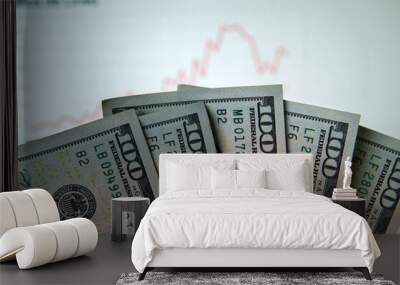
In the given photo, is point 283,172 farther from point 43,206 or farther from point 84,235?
point 43,206

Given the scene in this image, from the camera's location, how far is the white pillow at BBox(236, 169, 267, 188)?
6.44 m

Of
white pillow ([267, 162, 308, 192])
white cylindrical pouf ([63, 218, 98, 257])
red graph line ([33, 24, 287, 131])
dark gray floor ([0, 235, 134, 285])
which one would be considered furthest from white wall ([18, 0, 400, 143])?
dark gray floor ([0, 235, 134, 285])

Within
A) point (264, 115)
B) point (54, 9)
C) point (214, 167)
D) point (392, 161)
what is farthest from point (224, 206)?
point (54, 9)

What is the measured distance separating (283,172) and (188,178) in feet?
3.21

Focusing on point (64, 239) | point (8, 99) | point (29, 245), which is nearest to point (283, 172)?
point (64, 239)

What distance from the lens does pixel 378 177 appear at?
719 centimetres

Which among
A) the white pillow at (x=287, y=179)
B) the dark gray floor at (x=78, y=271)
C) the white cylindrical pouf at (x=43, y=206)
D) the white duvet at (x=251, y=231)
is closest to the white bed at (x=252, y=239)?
the white duvet at (x=251, y=231)

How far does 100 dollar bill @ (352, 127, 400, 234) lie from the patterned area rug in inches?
89.1

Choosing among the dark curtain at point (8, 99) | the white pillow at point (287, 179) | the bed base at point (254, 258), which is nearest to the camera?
the bed base at point (254, 258)

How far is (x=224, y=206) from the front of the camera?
5070 mm

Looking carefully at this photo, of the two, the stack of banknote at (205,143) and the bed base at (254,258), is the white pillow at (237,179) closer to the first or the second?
the stack of banknote at (205,143)

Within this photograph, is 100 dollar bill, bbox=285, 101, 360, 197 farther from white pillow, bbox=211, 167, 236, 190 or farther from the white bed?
the white bed

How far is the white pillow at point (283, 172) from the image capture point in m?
6.58

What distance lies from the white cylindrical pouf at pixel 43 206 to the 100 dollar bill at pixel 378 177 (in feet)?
11.0
